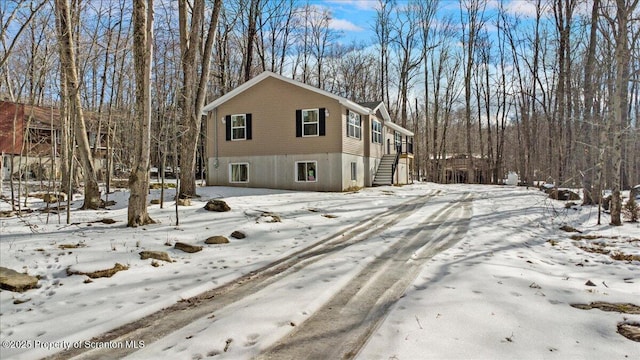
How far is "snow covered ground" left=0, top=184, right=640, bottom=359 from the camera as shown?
3371 mm

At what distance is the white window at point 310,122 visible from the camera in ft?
61.6

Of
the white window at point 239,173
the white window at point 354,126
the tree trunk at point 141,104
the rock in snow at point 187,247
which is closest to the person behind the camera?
the rock in snow at point 187,247

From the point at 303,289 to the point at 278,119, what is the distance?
50.4ft

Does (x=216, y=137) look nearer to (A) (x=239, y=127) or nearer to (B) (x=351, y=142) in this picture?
(A) (x=239, y=127)

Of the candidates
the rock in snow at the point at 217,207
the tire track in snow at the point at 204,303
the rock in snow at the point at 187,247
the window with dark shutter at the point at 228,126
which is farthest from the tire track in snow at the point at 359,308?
the window with dark shutter at the point at 228,126

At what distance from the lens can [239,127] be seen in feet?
66.1

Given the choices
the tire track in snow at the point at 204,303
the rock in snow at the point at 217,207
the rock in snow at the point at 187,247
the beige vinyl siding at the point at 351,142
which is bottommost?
the tire track in snow at the point at 204,303

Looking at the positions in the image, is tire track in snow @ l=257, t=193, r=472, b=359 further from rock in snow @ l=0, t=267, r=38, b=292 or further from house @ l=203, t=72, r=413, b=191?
house @ l=203, t=72, r=413, b=191

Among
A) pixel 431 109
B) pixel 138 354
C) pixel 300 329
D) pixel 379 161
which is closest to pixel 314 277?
pixel 300 329

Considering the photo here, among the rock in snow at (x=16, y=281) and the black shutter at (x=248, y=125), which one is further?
the black shutter at (x=248, y=125)

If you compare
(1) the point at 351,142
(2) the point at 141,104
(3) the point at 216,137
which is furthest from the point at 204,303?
(3) the point at 216,137

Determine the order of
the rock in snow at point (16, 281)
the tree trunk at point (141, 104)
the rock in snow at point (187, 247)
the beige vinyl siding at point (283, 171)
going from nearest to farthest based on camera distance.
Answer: the rock in snow at point (16, 281) < the rock in snow at point (187, 247) < the tree trunk at point (141, 104) < the beige vinyl siding at point (283, 171)

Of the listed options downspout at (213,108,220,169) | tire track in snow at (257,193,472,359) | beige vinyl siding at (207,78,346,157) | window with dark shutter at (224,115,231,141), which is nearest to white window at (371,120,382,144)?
beige vinyl siding at (207,78,346,157)

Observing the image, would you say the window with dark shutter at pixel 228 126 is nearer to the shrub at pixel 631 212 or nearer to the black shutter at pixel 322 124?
the black shutter at pixel 322 124
